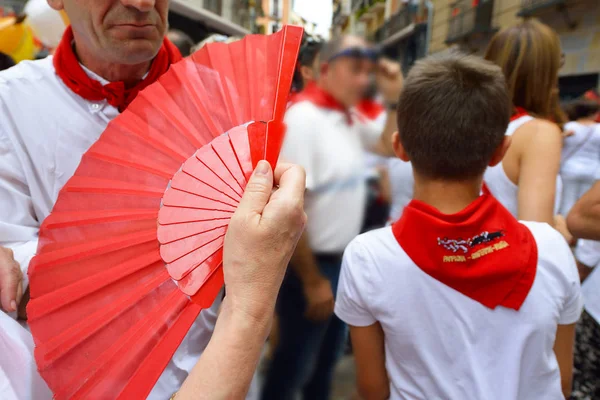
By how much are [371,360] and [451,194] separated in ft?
1.47

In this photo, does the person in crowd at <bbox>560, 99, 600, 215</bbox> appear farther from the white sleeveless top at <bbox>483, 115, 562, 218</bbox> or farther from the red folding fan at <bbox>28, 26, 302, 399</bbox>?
A: the red folding fan at <bbox>28, 26, 302, 399</bbox>

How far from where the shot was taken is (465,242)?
0.89 metres

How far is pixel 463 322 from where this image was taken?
0.92 metres

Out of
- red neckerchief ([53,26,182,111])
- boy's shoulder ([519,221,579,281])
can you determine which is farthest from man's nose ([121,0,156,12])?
boy's shoulder ([519,221,579,281])

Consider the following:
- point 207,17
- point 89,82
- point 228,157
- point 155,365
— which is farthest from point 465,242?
point 207,17

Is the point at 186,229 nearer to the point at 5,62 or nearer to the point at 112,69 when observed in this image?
the point at 112,69

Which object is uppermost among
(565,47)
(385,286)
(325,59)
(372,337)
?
(325,59)

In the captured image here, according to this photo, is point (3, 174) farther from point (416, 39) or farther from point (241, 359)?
point (416, 39)

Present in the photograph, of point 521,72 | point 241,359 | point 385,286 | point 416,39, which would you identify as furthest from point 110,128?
point 521,72

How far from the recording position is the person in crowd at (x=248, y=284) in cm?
50

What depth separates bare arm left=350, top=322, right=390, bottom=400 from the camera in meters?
1.00

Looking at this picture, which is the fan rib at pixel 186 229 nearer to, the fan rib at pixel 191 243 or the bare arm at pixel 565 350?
the fan rib at pixel 191 243

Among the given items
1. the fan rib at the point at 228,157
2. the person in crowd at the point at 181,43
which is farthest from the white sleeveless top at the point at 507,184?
the person in crowd at the point at 181,43

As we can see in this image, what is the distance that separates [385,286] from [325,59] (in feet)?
1.86
